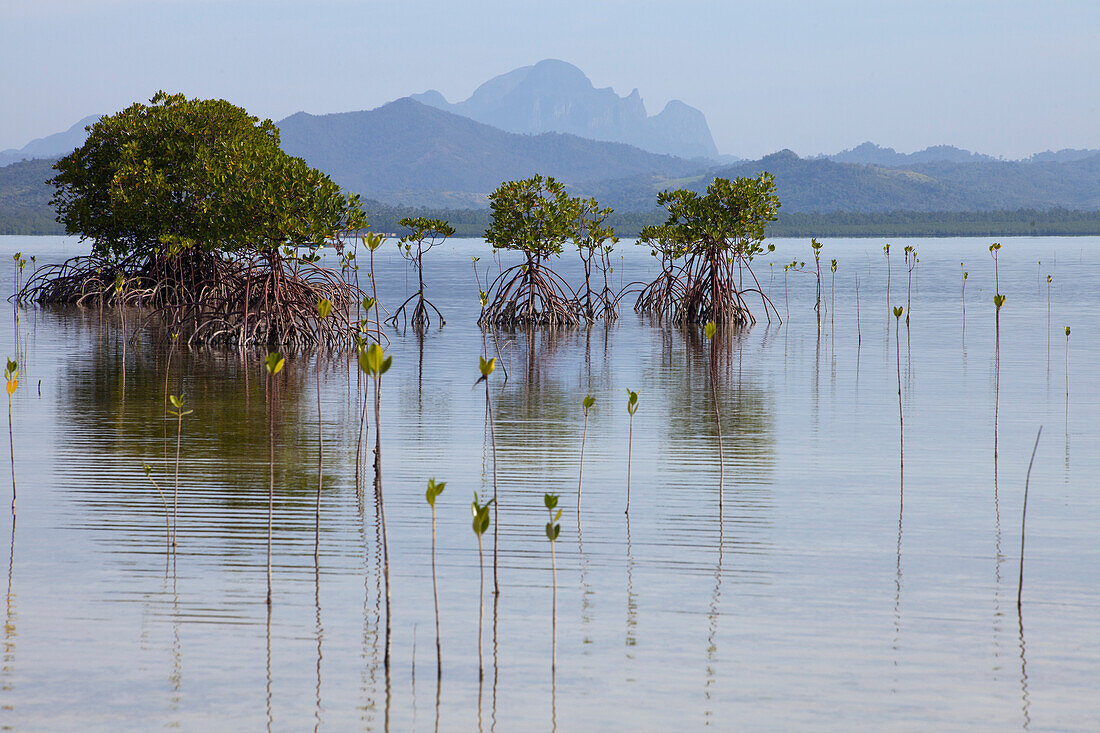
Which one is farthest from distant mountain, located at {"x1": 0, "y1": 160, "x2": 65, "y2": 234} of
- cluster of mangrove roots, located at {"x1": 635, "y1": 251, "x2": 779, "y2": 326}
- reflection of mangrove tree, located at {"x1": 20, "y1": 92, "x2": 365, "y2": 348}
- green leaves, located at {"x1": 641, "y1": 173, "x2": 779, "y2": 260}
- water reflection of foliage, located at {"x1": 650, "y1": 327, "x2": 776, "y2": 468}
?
water reflection of foliage, located at {"x1": 650, "y1": 327, "x2": 776, "y2": 468}

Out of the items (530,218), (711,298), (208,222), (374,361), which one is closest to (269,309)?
(208,222)

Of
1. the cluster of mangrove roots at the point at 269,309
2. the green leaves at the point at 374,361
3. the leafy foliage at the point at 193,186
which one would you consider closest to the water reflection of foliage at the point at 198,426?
the cluster of mangrove roots at the point at 269,309

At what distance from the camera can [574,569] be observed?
250 inches

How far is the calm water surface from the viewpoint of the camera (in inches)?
184

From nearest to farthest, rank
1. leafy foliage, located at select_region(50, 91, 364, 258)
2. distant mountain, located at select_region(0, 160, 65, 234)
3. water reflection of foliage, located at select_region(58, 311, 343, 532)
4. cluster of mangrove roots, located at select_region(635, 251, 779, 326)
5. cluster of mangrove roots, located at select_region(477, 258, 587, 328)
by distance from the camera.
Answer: water reflection of foliage, located at select_region(58, 311, 343, 532), leafy foliage, located at select_region(50, 91, 364, 258), cluster of mangrove roots, located at select_region(477, 258, 587, 328), cluster of mangrove roots, located at select_region(635, 251, 779, 326), distant mountain, located at select_region(0, 160, 65, 234)

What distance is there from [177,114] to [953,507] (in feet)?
68.9

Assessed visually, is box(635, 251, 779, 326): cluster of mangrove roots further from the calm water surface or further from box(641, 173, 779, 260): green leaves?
the calm water surface

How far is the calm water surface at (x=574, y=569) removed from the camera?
4668 mm

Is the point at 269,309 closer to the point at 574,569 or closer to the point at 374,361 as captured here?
the point at 574,569

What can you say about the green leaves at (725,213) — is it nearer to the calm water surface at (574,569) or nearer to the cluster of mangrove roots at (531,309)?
the cluster of mangrove roots at (531,309)

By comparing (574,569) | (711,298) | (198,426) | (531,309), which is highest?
(711,298)

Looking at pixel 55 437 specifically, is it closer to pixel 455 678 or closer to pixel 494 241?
pixel 455 678

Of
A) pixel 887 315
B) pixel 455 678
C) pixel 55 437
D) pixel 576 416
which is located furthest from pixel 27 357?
pixel 887 315

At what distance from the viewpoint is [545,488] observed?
27.2 feet
